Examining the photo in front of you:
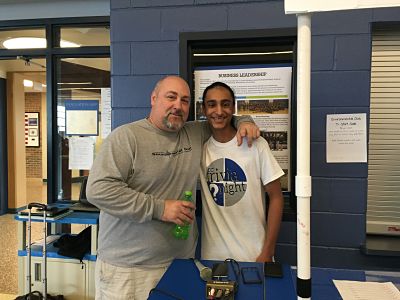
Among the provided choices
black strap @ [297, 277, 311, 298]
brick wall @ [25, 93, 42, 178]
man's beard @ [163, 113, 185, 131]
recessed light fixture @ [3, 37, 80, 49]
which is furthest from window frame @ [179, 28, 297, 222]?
brick wall @ [25, 93, 42, 178]

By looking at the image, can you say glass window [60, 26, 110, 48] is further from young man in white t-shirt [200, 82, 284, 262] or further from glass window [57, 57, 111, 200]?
young man in white t-shirt [200, 82, 284, 262]

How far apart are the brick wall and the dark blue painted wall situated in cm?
828

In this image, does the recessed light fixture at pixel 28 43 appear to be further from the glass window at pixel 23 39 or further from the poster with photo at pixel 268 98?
the poster with photo at pixel 268 98

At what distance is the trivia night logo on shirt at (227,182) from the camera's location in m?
1.70

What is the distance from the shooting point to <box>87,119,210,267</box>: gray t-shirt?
1.46 metres

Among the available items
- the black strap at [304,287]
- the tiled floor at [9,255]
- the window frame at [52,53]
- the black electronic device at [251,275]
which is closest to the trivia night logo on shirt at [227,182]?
the black electronic device at [251,275]

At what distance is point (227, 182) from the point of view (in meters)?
1.70

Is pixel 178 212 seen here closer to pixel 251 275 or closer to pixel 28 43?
Answer: pixel 251 275

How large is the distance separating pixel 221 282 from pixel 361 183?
1337mm

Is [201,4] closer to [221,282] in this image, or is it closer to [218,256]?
[218,256]

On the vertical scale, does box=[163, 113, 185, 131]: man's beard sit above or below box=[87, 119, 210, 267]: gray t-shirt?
above

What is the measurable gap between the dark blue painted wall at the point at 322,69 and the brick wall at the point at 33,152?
8.28 metres

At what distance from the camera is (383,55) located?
2205 mm

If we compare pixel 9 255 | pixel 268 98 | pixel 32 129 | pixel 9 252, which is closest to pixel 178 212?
pixel 268 98
